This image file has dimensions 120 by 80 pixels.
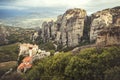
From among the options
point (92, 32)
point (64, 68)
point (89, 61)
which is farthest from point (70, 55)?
point (92, 32)

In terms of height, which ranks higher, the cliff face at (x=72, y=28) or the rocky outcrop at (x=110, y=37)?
the rocky outcrop at (x=110, y=37)

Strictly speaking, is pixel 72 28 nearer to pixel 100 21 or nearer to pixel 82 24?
pixel 82 24

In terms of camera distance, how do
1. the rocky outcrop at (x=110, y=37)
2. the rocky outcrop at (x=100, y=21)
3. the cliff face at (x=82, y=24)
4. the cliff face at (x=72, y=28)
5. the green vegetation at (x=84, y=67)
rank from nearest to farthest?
the green vegetation at (x=84, y=67), the rocky outcrop at (x=110, y=37), the rocky outcrop at (x=100, y=21), the cliff face at (x=82, y=24), the cliff face at (x=72, y=28)

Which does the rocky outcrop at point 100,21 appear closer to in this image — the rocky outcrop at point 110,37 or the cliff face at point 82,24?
the cliff face at point 82,24

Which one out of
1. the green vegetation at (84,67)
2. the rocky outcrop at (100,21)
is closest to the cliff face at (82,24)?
the rocky outcrop at (100,21)

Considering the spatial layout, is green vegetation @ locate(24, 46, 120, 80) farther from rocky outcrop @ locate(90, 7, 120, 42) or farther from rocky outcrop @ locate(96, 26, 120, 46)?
rocky outcrop @ locate(90, 7, 120, 42)

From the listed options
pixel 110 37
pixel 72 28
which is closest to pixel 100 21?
pixel 72 28

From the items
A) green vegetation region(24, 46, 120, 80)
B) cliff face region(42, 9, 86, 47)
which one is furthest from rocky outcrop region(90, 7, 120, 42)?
green vegetation region(24, 46, 120, 80)

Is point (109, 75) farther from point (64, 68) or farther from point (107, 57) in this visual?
point (64, 68)
